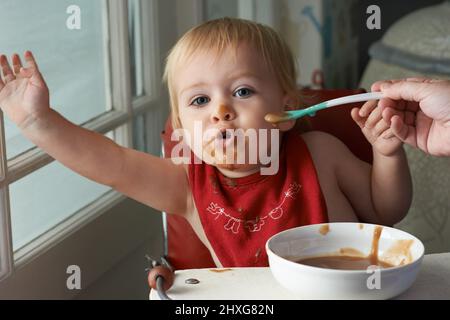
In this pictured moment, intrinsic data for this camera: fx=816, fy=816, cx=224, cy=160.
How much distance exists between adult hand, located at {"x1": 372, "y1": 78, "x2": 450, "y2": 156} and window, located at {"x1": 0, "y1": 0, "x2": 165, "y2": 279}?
63 centimetres

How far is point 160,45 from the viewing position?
80.7 inches

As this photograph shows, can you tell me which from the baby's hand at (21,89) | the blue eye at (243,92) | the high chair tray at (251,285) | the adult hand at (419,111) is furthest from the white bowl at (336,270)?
the baby's hand at (21,89)

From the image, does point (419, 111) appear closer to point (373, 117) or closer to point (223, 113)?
point (373, 117)

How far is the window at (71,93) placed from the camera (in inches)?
56.9

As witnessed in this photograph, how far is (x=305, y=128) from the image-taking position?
157 cm

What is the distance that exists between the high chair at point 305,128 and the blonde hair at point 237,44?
10cm

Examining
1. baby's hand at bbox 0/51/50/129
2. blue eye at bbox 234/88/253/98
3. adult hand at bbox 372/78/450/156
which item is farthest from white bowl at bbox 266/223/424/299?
baby's hand at bbox 0/51/50/129

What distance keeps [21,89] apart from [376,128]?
1.86ft

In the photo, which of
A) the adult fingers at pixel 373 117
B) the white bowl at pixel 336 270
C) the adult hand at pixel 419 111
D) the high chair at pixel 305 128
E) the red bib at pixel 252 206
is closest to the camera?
the white bowl at pixel 336 270

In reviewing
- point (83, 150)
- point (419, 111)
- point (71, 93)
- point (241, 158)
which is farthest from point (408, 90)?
point (71, 93)

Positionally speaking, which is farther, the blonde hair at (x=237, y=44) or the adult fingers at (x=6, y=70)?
the blonde hair at (x=237, y=44)

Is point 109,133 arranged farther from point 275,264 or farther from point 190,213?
point 275,264

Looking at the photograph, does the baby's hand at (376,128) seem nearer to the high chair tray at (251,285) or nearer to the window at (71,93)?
the high chair tray at (251,285)

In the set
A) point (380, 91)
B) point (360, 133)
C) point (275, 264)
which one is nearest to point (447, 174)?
point (360, 133)
